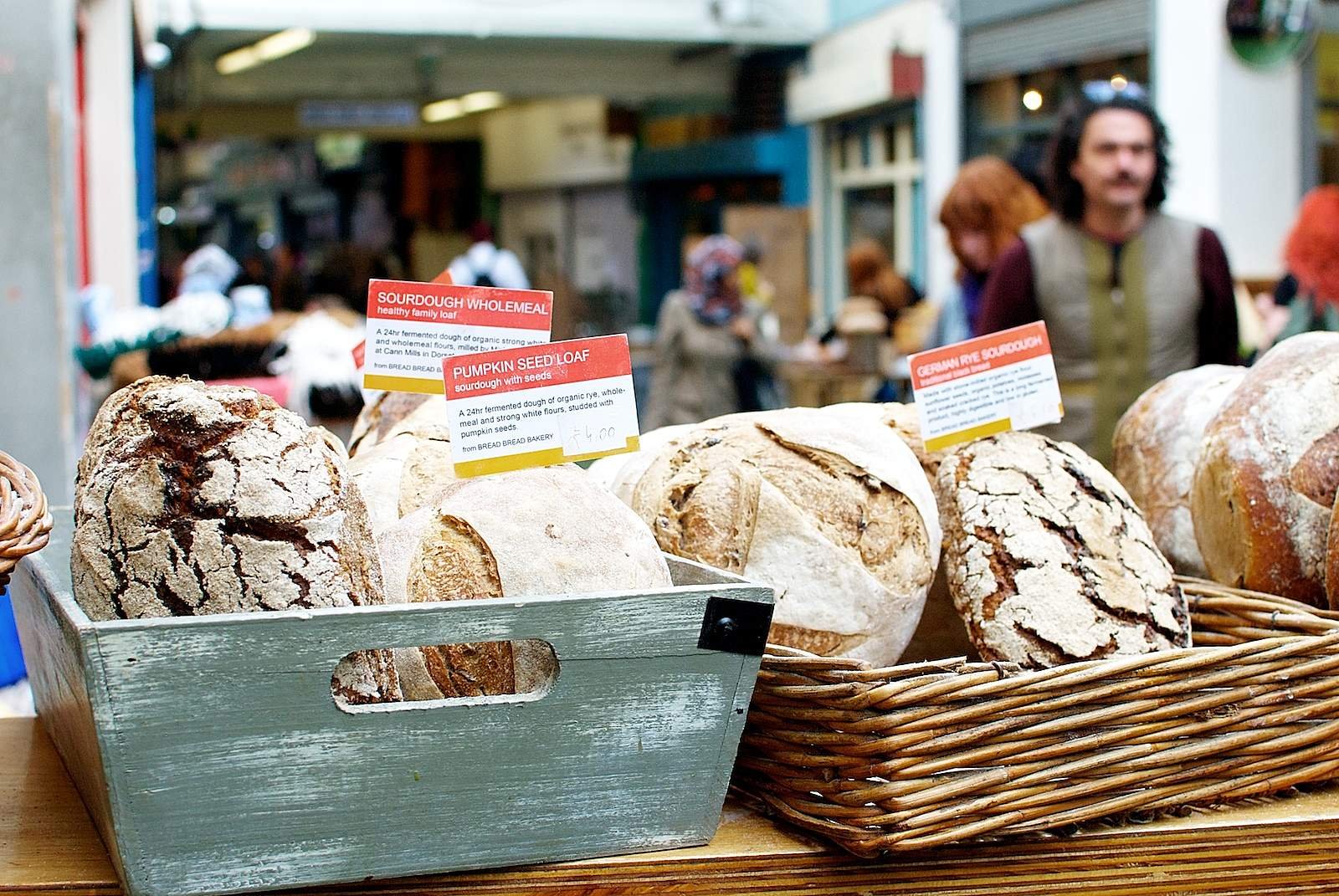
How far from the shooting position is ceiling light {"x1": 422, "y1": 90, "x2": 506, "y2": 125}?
1513 cm

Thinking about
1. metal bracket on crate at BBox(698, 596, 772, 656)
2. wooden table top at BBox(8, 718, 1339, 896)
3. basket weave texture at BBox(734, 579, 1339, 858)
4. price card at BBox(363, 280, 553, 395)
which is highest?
price card at BBox(363, 280, 553, 395)

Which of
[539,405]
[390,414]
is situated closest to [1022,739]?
[539,405]

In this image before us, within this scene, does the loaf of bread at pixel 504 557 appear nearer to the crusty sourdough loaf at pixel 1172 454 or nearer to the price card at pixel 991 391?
the price card at pixel 991 391

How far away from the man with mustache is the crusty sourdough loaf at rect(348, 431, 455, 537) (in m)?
1.86

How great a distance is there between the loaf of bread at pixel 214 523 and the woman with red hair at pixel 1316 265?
3157 mm

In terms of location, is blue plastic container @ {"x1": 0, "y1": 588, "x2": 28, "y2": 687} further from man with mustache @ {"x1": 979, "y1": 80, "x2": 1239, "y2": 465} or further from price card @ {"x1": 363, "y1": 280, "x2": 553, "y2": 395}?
man with mustache @ {"x1": 979, "y1": 80, "x2": 1239, "y2": 465}

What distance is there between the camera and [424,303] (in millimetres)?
1451

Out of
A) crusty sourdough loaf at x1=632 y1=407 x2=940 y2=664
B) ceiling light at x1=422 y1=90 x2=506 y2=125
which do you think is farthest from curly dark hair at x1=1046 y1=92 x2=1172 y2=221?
ceiling light at x1=422 y1=90 x2=506 y2=125

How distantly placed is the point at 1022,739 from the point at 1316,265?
3.03 meters

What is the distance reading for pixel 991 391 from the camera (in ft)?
4.95

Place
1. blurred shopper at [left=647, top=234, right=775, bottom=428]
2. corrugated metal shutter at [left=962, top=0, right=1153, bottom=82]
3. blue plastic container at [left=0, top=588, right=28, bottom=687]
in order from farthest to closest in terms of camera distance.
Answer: corrugated metal shutter at [left=962, top=0, right=1153, bottom=82]
blurred shopper at [left=647, top=234, right=775, bottom=428]
blue plastic container at [left=0, top=588, right=28, bottom=687]

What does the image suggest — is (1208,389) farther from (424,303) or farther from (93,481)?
(93,481)

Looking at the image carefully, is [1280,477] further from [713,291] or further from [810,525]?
[713,291]

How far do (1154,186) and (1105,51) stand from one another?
5045 mm
